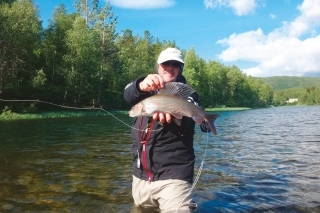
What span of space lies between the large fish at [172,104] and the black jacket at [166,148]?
25cm

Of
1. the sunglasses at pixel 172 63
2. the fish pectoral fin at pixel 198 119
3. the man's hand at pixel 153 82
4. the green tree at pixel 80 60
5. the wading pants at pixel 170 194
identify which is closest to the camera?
the man's hand at pixel 153 82

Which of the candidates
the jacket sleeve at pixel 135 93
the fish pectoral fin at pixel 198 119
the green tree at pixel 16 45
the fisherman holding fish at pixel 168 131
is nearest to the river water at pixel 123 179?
the fisherman holding fish at pixel 168 131

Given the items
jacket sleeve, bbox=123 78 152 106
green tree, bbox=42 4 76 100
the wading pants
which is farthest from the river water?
green tree, bbox=42 4 76 100

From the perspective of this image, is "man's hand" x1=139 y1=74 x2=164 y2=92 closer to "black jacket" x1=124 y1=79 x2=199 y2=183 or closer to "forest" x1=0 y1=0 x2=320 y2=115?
"black jacket" x1=124 y1=79 x2=199 y2=183

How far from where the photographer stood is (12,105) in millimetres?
39062

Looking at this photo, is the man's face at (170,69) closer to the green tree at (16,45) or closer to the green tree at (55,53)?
the green tree at (16,45)

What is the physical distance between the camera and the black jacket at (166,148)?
14.5 ft

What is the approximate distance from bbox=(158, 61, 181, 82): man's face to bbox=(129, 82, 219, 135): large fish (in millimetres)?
455

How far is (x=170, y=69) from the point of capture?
4555mm

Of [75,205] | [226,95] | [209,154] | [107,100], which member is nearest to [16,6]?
[107,100]

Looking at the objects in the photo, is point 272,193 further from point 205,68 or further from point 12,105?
point 205,68

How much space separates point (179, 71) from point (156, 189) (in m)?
1.80

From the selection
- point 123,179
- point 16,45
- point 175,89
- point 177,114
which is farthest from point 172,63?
point 16,45

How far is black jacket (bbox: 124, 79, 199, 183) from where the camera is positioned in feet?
14.5
